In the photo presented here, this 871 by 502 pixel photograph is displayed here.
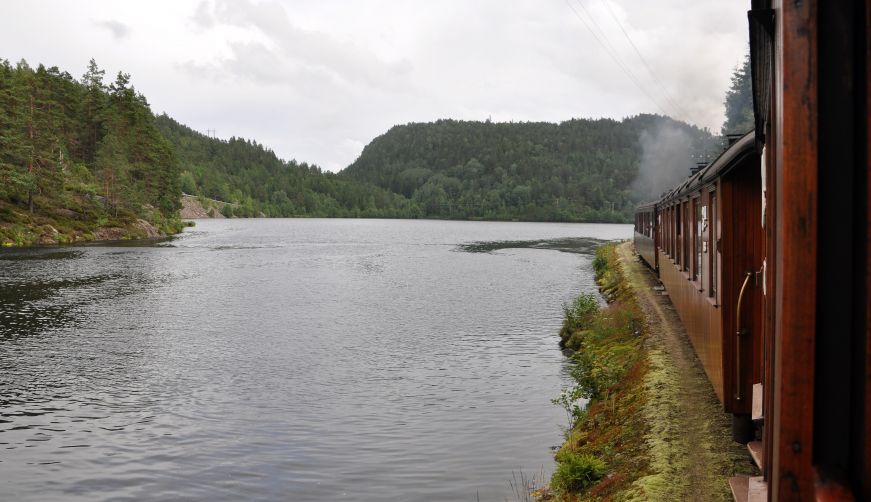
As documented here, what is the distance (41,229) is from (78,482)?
181 feet

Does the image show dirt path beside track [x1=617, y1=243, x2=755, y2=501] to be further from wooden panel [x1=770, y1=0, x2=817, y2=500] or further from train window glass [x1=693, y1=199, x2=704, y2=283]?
wooden panel [x1=770, y1=0, x2=817, y2=500]

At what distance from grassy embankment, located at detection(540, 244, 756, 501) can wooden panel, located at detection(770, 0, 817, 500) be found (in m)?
5.55

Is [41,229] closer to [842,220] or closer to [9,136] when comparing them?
[9,136]

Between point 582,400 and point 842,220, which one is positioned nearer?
point 842,220

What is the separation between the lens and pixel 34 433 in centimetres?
1193

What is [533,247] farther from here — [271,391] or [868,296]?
[868,296]

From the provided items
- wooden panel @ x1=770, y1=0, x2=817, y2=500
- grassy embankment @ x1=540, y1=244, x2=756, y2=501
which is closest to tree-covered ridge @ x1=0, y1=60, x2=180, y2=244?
grassy embankment @ x1=540, y1=244, x2=756, y2=501

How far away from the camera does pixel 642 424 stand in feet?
32.1

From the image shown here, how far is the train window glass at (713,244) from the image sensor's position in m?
8.51

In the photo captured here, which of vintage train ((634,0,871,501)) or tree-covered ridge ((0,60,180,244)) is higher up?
tree-covered ridge ((0,60,180,244))

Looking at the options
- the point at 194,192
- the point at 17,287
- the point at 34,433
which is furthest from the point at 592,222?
the point at 34,433

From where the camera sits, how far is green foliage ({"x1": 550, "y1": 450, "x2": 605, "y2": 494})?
8.61m

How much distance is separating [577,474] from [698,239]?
4489 mm

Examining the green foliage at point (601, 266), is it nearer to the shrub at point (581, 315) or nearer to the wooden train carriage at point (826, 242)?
the shrub at point (581, 315)
